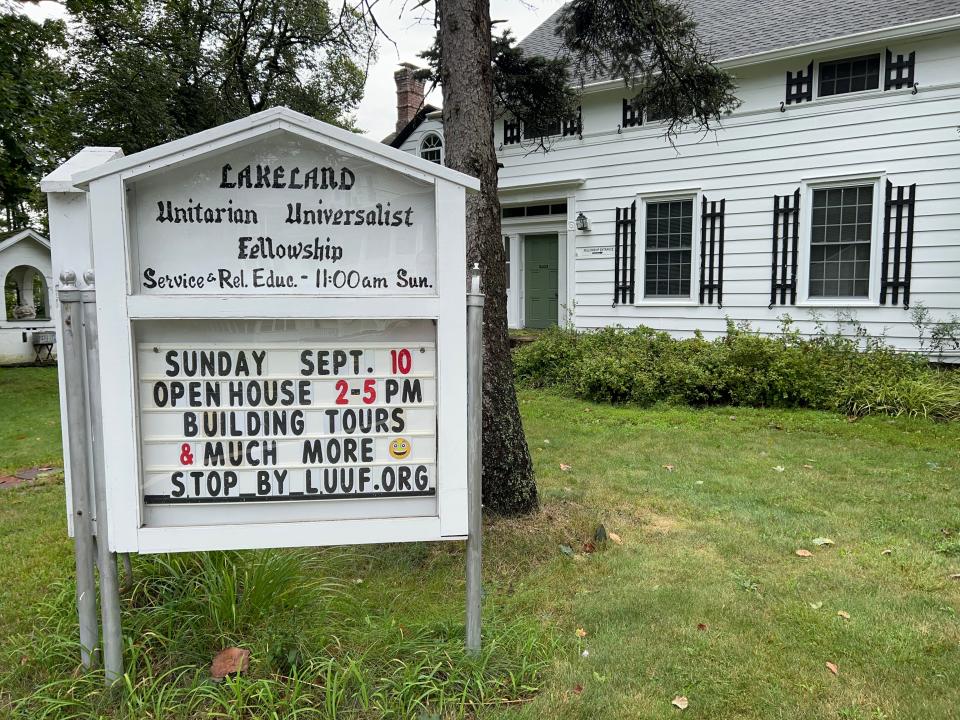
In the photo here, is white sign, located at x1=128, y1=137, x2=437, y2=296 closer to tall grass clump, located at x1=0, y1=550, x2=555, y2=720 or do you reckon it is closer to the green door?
tall grass clump, located at x1=0, y1=550, x2=555, y2=720

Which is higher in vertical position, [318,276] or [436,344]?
[318,276]

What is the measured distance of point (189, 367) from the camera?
259 cm

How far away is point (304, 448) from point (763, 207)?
34.9 feet

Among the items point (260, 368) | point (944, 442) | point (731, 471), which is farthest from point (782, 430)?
point (260, 368)

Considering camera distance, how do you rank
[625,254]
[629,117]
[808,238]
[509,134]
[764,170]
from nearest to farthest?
[808,238] → [764,170] → [629,117] → [625,254] → [509,134]

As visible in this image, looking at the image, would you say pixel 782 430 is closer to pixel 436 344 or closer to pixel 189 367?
pixel 436 344

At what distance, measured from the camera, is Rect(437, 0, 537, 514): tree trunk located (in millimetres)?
4223

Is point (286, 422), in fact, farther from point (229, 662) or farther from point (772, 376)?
point (772, 376)

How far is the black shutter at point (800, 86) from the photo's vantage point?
35.3 feet

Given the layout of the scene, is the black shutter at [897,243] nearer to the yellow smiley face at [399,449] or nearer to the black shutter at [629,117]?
the black shutter at [629,117]

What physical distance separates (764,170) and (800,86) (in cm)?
136

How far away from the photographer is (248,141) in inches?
97.4

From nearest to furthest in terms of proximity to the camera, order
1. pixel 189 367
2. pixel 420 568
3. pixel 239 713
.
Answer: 1. pixel 239 713
2. pixel 189 367
3. pixel 420 568

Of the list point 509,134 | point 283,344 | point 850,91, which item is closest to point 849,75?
point 850,91
